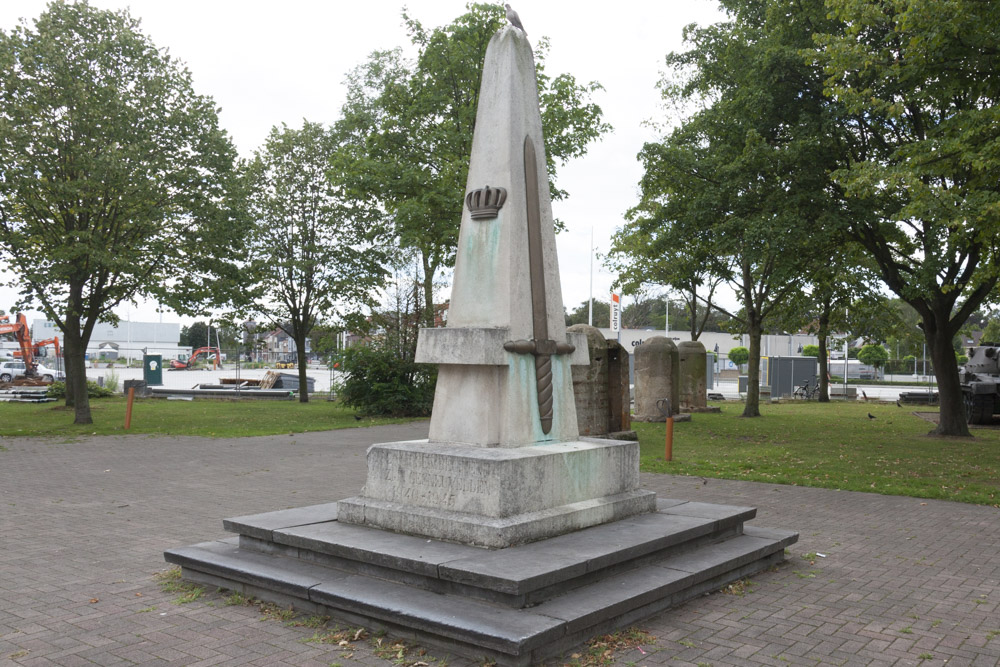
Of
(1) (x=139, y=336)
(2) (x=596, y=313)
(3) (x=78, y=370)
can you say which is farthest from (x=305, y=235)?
(1) (x=139, y=336)

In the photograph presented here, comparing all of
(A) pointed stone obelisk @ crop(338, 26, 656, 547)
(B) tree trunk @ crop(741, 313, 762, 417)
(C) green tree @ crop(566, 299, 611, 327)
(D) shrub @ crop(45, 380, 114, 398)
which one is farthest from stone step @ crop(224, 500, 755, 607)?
(C) green tree @ crop(566, 299, 611, 327)

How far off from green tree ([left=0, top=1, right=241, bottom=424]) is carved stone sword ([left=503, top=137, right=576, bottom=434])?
14190 millimetres

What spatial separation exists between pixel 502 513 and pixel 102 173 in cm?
1621

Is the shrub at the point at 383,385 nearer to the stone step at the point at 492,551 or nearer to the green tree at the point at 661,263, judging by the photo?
the green tree at the point at 661,263

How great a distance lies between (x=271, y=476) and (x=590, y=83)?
15335mm

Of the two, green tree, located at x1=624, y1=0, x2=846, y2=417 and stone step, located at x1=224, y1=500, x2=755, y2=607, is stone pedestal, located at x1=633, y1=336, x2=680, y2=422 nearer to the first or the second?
green tree, located at x1=624, y1=0, x2=846, y2=417

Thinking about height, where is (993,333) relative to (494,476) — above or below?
above

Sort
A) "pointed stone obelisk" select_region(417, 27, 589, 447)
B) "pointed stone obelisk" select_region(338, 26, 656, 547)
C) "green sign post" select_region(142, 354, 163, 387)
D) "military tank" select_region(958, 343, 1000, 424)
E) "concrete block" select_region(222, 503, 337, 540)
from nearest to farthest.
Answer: "pointed stone obelisk" select_region(338, 26, 656, 547)
"concrete block" select_region(222, 503, 337, 540)
"pointed stone obelisk" select_region(417, 27, 589, 447)
"military tank" select_region(958, 343, 1000, 424)
"green sign post" select_region(142, 354, 163, 387)

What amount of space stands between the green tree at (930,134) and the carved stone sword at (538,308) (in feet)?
24.0

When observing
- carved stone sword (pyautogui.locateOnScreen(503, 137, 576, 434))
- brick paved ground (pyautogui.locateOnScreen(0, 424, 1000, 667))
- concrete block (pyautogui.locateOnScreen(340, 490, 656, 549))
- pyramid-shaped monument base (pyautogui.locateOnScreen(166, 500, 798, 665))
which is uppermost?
carved stone sword (pyautogui.locateOnScreen(503, 137, 576, 434))

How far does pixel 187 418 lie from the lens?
2219 centimetres

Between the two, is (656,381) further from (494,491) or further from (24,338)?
(24,338)

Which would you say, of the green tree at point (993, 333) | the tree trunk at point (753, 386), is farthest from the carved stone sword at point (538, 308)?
the green tree at point (993, 333)

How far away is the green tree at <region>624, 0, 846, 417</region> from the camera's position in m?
15.9
